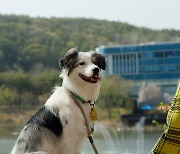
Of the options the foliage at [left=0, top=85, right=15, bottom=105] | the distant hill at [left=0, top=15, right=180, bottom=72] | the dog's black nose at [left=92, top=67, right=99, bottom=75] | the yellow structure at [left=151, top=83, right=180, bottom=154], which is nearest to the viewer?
the yellow structure at [left=151, top=83, right=180, bottom=154]

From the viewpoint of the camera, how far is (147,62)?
6306 centimetres

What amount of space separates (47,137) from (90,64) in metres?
0.42

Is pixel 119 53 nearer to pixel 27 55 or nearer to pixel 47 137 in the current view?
pixel 27 55

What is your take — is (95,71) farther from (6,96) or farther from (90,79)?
(6,96)

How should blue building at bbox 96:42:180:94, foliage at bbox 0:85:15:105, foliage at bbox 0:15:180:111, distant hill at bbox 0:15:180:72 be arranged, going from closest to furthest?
foliage at bbox 0:85:15:105
foliage at bbox 0:15:180:111
blue building at bbox 96:42:180:94
distant hill at bbox 0:15:180:72

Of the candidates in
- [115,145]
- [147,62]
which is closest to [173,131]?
[115,145]

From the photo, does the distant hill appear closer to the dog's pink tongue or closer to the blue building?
the blue building

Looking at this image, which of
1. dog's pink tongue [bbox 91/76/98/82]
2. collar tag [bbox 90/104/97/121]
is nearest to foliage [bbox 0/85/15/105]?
collar tag [bbox 90/104/97/121]

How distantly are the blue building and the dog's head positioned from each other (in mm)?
59068

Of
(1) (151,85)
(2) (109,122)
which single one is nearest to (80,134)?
(2) (109,122)

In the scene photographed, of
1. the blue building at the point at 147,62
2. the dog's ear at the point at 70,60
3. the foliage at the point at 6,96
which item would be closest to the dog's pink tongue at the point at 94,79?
the dog's ear at the point at 70,60

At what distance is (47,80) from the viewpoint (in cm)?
5159

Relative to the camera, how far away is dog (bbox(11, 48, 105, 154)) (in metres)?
2.79

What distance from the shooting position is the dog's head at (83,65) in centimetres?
278
